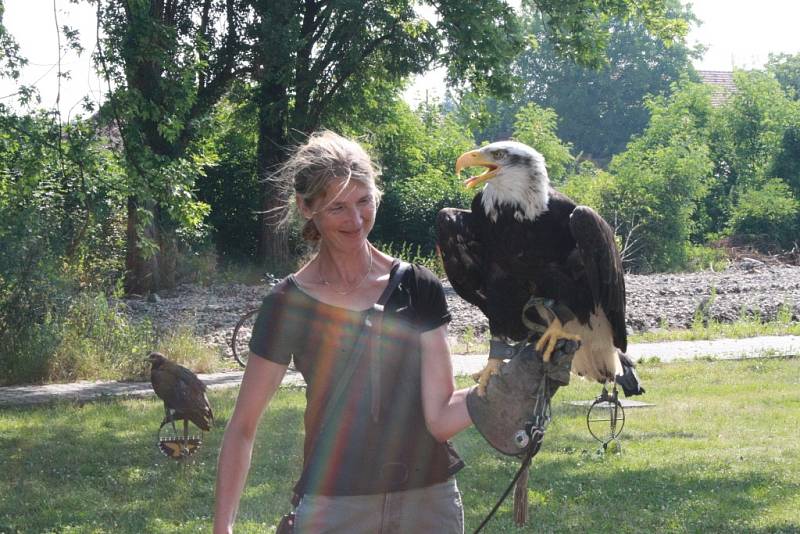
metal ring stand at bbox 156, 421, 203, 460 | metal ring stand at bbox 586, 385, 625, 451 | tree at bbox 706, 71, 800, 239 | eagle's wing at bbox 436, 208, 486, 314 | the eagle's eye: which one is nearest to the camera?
the eagle's eye

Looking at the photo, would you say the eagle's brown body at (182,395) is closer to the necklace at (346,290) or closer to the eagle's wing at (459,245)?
the eagle's wing at (459,245)

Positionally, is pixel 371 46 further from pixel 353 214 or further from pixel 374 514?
pixel 374 514

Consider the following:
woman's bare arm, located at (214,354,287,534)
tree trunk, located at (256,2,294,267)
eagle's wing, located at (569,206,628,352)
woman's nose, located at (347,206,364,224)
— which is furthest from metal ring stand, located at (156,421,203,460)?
tree trunk, located at (256,2,294,267)

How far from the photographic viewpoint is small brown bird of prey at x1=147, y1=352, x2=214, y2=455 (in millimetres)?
6988

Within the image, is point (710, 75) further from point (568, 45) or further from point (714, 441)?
→ point (714, 441)

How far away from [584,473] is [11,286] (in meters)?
6.26

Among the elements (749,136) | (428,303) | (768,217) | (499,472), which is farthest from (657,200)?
(428,303)

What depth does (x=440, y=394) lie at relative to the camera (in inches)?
103

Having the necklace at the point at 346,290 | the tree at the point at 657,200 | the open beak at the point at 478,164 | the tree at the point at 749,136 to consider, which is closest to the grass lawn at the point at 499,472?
the open beak at the point at 478,164

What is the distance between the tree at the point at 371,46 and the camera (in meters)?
13.6

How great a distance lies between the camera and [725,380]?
10898mm

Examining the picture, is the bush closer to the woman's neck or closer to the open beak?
the open beak

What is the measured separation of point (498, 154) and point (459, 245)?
47cm

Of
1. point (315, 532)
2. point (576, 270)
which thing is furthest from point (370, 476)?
point (576, 270)
